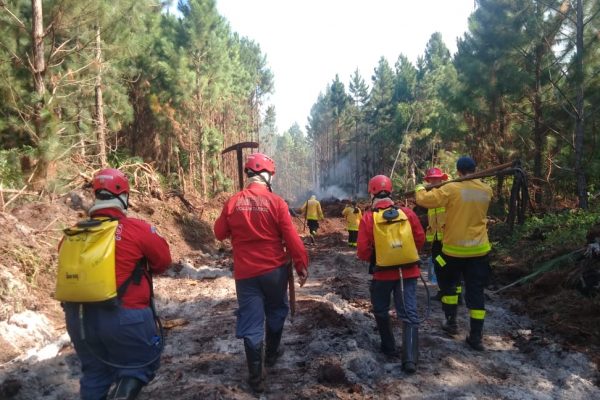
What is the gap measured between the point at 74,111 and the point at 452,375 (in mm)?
13344

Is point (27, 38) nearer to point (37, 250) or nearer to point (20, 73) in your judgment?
point (20, 73)

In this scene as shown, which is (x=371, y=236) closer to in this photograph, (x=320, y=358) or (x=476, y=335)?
(x=320, y=358)

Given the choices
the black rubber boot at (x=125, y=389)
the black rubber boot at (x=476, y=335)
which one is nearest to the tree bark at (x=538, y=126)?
the black rubber boot at (x=476, y=335)

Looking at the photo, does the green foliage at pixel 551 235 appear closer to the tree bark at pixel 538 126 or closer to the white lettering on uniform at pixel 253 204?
the tree bark at pixel 538 126

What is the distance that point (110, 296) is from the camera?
278cm

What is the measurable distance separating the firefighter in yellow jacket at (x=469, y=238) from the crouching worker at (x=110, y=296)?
3.40 m

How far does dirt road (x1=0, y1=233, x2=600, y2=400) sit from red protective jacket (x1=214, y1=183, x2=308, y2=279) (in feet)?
3.49

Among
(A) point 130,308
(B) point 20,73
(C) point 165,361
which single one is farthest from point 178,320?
(B) point 20,73

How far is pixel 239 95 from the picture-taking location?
43.4 m

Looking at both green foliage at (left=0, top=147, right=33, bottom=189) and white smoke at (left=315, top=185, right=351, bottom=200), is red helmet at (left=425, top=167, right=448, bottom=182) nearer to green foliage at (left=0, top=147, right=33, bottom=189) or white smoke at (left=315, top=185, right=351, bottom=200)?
green foliage at (left=0, top=147, right=33, bottom=189)

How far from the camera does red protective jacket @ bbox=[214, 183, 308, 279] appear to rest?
4.09 m

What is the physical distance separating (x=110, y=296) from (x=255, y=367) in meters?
1.68

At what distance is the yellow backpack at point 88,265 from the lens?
9.01 ft

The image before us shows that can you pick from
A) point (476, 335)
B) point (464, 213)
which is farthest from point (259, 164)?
point (476, 335)
